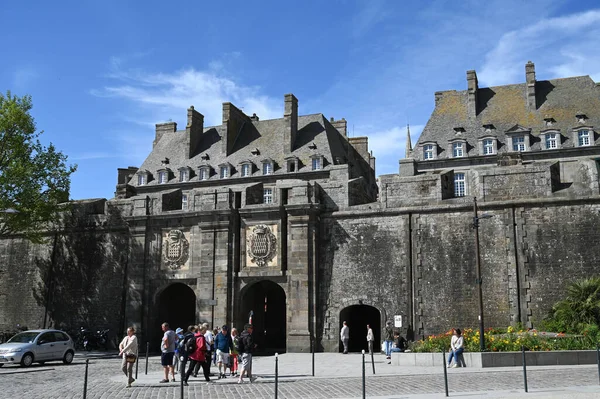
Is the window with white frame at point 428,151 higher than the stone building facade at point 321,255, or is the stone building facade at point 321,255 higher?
the window with white frame at point 428,151

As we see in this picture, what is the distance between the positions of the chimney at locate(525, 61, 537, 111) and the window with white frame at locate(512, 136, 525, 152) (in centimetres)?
308

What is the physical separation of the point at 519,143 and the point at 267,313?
23241 mm

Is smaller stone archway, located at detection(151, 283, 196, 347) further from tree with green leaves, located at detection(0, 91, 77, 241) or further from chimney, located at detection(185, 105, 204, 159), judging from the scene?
chimney, located at detection(185, 105, 204, 159)

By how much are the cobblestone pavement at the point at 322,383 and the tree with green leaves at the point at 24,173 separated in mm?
11075

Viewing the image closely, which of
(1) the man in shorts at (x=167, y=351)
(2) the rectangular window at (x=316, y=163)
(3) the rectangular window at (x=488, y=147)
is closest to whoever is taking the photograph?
(1) the man in shorts at (x=167, y=351)

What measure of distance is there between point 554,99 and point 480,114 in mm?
5328

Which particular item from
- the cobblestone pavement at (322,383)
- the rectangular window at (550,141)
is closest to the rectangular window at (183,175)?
the rectangular window at (550,141)

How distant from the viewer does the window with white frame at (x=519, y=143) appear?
1764 inches

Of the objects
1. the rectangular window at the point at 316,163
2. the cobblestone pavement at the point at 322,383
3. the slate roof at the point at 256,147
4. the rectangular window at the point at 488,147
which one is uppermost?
the slate roof at the point at 256,147

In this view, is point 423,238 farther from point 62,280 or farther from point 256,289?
point 62,280

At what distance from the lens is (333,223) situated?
28.0 metres

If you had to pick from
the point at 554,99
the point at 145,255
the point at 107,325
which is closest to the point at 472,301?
the point at 145,255

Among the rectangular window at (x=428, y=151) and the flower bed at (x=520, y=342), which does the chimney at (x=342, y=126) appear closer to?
the rectangular window at (x=428, y=151)

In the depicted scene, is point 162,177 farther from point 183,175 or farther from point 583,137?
point 583,137
